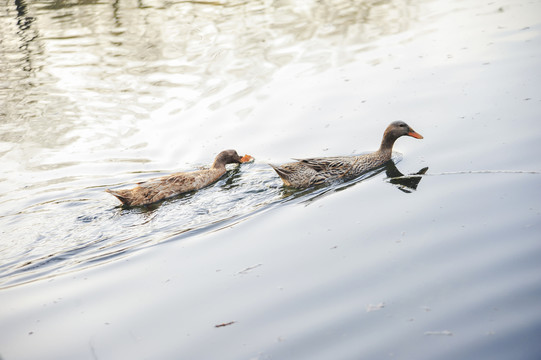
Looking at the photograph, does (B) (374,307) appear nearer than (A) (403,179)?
Yes

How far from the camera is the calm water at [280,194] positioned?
472 cm

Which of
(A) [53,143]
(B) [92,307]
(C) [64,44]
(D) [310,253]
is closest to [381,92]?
(D) [310,253]

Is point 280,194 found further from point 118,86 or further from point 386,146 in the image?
point 118,86

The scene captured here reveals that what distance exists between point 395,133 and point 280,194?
6.33 ft

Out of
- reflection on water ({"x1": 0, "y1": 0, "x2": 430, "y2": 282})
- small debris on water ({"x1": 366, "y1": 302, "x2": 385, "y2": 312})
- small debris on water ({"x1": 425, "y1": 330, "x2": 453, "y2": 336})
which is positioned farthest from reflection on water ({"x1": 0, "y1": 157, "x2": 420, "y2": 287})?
small debris on water ({"x1": 425, "y1": 330, "x2": 453, "y2": 336})

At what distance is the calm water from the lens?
472 centimetres

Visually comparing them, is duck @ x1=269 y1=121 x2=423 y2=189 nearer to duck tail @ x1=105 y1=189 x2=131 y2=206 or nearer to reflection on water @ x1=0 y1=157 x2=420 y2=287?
reflection on water @ x1=0 y1=157 x2=420 y2=287

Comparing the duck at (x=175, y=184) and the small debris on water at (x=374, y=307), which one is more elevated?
the small debris on water at (x=374, y=307)

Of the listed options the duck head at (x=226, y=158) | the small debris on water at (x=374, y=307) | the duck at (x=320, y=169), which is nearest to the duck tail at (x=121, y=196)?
the duck head at (x=226, y=158)

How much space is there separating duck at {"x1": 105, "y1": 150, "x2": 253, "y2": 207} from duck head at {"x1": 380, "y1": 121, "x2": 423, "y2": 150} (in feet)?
6.95

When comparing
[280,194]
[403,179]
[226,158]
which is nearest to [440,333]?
[403,179]

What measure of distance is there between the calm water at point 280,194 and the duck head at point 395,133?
319mm

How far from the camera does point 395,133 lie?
→ 834 centimetres

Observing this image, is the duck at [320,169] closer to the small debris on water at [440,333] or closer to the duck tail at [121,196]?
the duck tail at [121,196]
